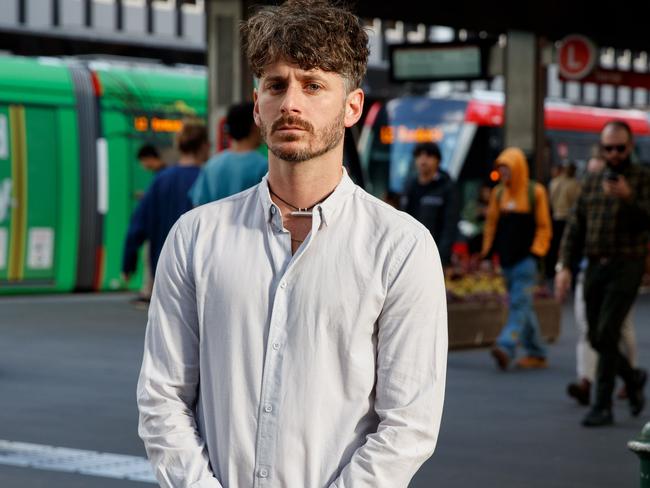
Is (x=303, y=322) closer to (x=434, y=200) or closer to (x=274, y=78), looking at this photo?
(x=274, y=78)

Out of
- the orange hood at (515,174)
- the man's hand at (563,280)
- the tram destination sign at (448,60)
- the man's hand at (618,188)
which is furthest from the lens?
the tram destination sign at (448,60)

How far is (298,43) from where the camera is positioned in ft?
9.86

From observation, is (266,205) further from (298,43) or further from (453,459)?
(453,459)

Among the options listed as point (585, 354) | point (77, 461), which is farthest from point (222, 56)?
point (77, 461)

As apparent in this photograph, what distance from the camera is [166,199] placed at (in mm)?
10398

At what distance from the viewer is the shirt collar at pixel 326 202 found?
3090 millimetres

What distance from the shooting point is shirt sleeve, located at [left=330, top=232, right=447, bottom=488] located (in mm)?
3006

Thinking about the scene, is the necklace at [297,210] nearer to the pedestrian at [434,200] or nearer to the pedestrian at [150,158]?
the pedestrian at [434,200]

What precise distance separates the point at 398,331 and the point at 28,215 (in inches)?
669

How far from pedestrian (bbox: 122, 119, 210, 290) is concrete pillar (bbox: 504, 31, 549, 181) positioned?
9.81 m

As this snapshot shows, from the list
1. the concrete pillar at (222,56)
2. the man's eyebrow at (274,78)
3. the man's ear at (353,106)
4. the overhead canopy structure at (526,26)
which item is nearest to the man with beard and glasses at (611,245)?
the man's ear at (353,106)

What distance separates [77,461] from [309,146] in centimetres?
511

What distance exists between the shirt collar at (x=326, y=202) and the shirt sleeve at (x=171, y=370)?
7.1 inches

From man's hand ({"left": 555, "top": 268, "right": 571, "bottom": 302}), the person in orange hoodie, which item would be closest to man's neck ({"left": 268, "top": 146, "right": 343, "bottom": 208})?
man's hand ({"left": 555, "top": 268, "right": 571, "bottom": 302})
